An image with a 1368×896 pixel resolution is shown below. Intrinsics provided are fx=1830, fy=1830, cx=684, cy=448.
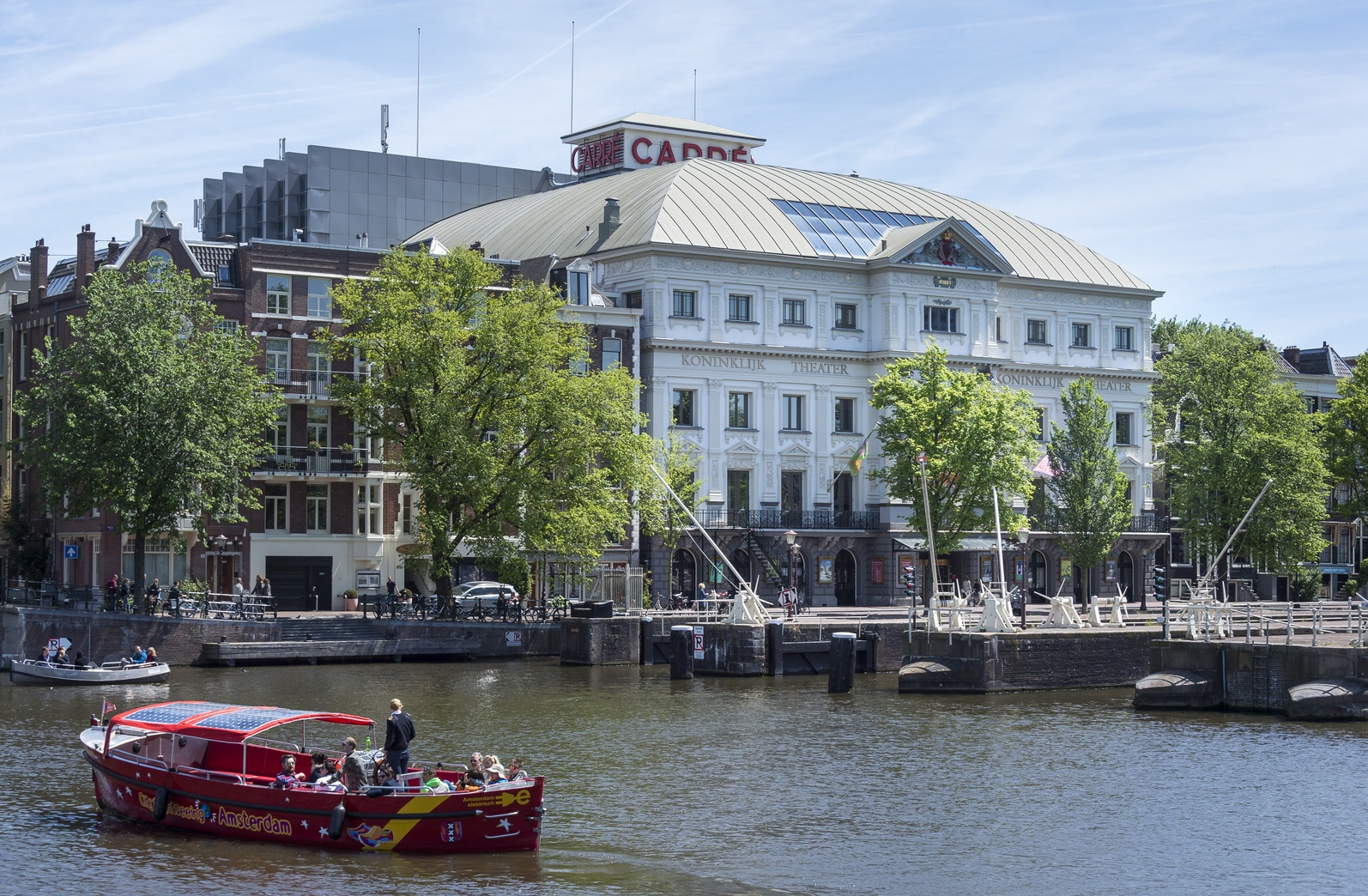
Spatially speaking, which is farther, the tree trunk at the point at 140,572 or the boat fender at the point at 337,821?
the tree trunk at the point at 140,572

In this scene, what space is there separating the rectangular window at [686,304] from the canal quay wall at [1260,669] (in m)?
41.5

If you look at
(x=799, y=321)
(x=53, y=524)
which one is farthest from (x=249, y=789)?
(x=799, y=321)

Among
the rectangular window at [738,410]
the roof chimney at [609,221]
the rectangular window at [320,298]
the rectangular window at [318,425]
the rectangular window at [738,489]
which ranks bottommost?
the rectangular window at [738,489]

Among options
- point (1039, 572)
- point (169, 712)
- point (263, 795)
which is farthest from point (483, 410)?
point (263, 795)

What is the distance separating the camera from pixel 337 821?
120ft

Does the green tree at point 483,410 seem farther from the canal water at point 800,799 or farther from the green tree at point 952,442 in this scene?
the green tree at point 952,442

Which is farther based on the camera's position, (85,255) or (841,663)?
(85,255)

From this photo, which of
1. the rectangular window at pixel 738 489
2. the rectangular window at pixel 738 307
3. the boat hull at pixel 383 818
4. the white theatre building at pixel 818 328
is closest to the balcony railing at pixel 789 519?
the white theatre building at pixel 818 328

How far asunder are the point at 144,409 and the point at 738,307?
35.9 metres

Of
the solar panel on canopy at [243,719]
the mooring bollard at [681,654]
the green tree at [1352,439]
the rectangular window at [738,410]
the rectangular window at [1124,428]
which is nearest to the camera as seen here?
the solar panel on canopy at [243,719]

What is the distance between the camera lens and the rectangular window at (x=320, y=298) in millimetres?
88375

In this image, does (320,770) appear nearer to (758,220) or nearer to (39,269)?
(39,269)

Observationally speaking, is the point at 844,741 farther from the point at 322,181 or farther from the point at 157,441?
the point at 322,181

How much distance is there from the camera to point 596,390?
82.7 meters
